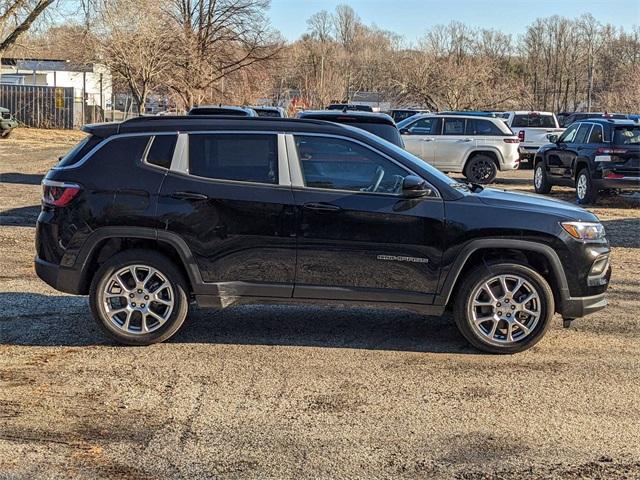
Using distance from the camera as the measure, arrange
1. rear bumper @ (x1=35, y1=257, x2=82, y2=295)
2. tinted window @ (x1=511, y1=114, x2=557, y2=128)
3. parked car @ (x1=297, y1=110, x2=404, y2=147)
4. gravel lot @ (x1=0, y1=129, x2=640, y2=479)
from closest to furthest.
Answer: gravel lot @ (x1=0, y1=129, x2=640, y2=479) → rear bumper @ (x1=35, y1=257, x2=82, y2=295) → parked car @ (x1=297, y1=110, x2=404, y2=147) → tinted window @ (x1=511, y1=114, x2=557, y2=128)

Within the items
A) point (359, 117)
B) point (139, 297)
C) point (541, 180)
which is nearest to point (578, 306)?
point (139, 297)

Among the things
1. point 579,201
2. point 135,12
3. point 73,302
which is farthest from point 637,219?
point 135,12

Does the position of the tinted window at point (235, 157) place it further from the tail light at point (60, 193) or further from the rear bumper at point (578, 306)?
the rear bumper at point (578, 306)

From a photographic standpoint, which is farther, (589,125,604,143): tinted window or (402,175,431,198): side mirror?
(589,125,604,143): tinted window

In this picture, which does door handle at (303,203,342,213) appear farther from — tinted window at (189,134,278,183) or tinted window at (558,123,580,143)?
tinted window at (558,123,580,143)

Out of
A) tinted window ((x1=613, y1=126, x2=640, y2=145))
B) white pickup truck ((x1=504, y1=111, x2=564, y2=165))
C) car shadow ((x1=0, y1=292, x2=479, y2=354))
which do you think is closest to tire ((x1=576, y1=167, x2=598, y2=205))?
tinted window ((x1=613, y1=126, x2=640, y2=145))

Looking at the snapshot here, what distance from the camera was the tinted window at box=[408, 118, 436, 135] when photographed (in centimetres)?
2117

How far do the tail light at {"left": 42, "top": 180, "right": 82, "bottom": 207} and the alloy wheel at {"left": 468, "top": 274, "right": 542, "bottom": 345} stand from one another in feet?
10.8

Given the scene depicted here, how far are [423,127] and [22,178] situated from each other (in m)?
11.2

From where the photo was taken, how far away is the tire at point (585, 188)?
15.7 m

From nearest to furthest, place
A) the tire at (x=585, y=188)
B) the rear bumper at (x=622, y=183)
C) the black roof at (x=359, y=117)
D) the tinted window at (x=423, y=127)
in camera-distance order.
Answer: the black roof at (x=359, y=117) → the rear bumper at (x=622, y=183) → the tire at (x=585, y=188) → the tinted window at (x=423, y=127)

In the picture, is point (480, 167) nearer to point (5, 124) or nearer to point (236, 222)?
point (236, 222)

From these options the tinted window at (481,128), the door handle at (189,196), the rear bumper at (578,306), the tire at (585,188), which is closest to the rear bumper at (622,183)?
the tire at (585,188)

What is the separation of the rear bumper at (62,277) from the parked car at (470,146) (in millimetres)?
15559
